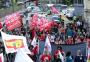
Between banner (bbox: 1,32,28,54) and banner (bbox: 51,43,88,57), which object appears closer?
banner (bbox: 1,32,28,54)

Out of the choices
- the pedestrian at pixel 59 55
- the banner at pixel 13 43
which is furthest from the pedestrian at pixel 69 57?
the banner at pixel 13 43

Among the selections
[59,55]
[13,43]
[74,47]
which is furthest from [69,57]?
[13,43]

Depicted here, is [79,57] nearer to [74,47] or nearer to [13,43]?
[74,47]

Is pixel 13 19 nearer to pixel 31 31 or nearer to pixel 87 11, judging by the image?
pixel 31 31

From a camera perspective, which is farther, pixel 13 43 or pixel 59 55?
pixel 59 55

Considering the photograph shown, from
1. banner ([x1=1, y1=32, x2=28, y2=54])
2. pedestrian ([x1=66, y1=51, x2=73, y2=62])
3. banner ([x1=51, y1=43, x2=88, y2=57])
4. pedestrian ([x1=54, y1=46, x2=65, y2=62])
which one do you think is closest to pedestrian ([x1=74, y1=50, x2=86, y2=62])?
pedestrian ([x1=66, y1=51, x2=73, y2=62])

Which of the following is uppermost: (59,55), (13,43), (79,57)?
(13,43)

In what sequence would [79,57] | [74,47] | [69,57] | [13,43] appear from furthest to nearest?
[74,47] → [79,57] → [69,57] → [13,43]

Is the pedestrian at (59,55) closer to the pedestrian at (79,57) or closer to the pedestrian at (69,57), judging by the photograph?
the pedestrian at (69,57)

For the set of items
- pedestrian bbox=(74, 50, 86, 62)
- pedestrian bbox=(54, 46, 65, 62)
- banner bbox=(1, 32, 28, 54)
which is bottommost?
pedestrian bbox=(74, 50, 86, 62)

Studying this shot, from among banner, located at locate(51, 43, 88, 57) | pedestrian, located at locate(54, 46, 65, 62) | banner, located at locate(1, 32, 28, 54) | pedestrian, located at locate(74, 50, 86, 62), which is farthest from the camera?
banner, located at locate(51, 43, 88, 57)

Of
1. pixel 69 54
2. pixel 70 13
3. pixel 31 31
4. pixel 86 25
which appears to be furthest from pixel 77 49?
pixel 70 13

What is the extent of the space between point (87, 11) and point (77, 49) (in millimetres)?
15722

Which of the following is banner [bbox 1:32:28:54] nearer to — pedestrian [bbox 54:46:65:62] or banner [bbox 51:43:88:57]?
pedestrian [bbox 54:46:65:62]
